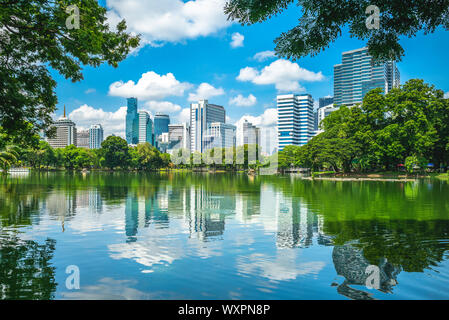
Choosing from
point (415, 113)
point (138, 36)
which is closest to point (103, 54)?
point (138, 36)

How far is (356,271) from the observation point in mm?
7762

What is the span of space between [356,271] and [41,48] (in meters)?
11.8

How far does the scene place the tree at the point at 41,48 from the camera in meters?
10.1

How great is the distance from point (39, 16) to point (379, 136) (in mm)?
59044

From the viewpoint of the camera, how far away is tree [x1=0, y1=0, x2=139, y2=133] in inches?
396

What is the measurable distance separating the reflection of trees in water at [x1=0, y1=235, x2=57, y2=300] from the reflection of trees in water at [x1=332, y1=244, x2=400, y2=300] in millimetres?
5873

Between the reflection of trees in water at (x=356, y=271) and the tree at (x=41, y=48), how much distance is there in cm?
937

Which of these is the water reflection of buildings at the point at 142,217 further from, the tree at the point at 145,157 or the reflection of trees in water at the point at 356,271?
the tree at the point at 145,157

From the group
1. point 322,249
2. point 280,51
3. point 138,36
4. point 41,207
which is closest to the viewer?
point 280,51

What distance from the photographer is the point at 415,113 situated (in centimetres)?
5925

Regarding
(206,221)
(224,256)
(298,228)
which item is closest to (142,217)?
(206,221)

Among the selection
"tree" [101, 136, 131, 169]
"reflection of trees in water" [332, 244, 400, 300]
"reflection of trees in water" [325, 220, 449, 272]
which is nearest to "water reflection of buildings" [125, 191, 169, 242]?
"reflection of trees in water" [332, 244, 400, 300]

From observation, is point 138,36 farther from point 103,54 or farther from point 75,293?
point 75,293
